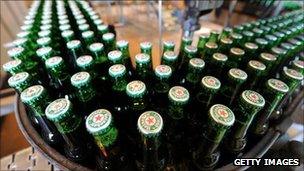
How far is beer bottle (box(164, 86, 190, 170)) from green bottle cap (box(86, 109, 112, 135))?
5.0 inches

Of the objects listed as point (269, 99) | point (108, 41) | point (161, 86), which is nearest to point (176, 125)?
Answer: point (161, 86)

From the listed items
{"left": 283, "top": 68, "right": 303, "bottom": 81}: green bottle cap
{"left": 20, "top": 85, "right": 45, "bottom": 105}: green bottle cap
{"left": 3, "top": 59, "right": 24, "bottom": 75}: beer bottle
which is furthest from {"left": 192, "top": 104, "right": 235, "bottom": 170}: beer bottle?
{"left": 3, "top": 59, "right": 24, "bottom": 75}: beer bottle

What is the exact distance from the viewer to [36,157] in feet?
2.12

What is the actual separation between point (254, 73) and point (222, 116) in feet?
0.73

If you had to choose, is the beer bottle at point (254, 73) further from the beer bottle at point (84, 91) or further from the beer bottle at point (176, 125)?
the beer bottle at point (84, 91)

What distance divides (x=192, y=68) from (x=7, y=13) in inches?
54.6

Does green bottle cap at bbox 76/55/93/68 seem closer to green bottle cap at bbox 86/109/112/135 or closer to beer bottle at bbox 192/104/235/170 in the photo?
green bottle cap at bbox 86/109/112/135

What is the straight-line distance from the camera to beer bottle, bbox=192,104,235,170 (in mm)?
329

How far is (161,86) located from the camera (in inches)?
18.4

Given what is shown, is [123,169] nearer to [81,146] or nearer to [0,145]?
[81,146]

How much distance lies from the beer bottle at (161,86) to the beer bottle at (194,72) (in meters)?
0.05

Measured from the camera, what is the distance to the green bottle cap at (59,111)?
0.34m

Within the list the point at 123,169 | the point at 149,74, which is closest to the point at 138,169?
the point at 123,169

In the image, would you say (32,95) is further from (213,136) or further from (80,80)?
(213,136)
